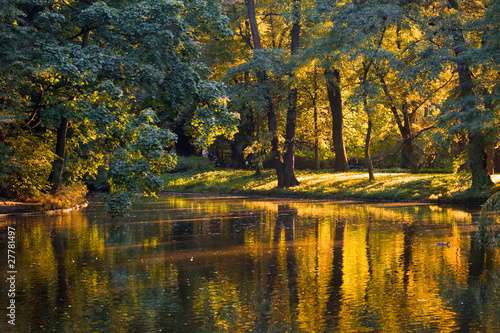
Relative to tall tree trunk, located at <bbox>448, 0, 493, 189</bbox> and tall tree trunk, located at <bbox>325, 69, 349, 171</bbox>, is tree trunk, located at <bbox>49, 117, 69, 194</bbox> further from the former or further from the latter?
tall tree trunk, located at <bbox>325, 69, 349, 171</bbox>

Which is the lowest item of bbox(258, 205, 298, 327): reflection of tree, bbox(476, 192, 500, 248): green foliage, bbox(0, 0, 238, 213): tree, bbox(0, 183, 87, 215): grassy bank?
bbox(258, 205, 298, 327): reflection of tree

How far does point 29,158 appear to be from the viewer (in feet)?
77.9

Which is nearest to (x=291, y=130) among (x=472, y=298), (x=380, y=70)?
(x=380, y=70)

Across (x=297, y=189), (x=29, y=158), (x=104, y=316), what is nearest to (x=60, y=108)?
(x=29, y=158)

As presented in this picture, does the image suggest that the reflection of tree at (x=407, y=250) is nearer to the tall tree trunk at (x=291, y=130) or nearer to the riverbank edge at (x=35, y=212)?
the riverbank edge at (x=35, y=212)

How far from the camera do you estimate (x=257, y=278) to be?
10.6 m

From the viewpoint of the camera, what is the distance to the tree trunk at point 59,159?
2506cm

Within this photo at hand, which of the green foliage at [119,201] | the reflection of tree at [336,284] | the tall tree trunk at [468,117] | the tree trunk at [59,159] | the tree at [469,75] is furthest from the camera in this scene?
the tree trunk at [59,159]

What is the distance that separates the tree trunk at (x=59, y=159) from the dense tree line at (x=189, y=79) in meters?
0.05

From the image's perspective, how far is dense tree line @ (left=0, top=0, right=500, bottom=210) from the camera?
17.7 m

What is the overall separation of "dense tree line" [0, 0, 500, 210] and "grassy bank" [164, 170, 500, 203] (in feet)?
4.13

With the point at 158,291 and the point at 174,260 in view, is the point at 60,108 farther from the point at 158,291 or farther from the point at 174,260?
the point at 158,291

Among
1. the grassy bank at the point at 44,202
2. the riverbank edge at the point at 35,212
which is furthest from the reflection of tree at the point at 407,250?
the grassy bank at the point at 44,202

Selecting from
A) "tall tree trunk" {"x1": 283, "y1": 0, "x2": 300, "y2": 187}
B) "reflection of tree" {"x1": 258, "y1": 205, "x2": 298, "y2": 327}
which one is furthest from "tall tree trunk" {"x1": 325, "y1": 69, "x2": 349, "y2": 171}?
"reflection of tree" {"x1": 258, "y1": 205, "x2": 298, "y2": 327}
